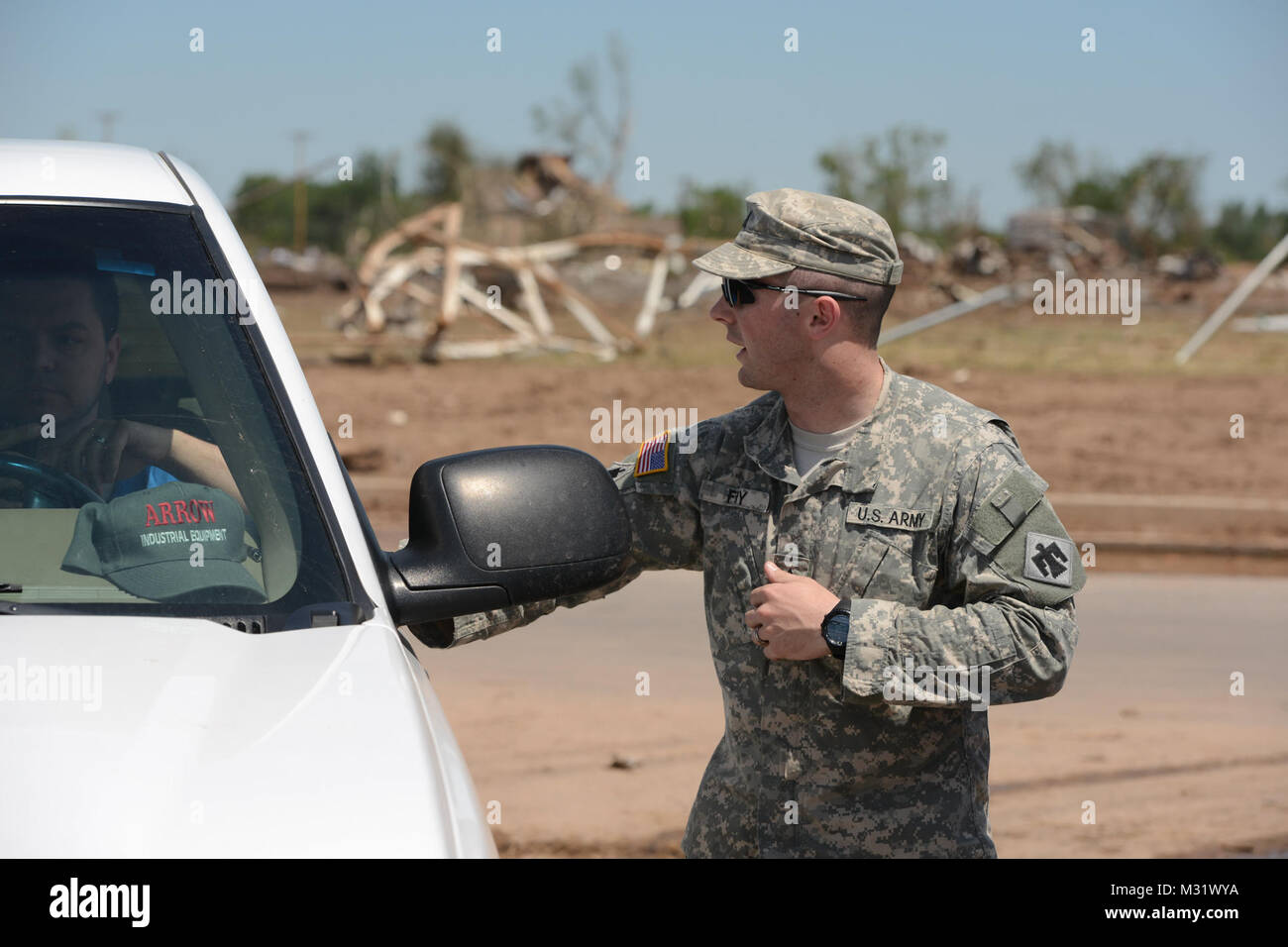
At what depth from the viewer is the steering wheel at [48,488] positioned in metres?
2.06

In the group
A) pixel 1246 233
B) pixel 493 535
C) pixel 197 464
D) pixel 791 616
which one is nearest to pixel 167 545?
pixel 197 464

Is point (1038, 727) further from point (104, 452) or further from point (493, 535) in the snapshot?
point (104, 452)

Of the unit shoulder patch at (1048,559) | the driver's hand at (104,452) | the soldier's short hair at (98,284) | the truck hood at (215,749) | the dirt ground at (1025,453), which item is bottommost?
the dirt ground at (1025,453)

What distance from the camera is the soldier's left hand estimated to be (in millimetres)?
2500

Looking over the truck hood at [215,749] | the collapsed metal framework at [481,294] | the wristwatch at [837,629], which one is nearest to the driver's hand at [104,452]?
the truck hood at [215,749]

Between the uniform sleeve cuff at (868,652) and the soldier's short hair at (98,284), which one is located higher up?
the soldier's short hair at (98,284)

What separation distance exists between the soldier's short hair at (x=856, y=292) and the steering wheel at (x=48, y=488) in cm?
130

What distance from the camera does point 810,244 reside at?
8.80 ft

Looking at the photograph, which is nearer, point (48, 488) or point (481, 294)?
point (48, 488)

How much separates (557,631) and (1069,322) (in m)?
23.4

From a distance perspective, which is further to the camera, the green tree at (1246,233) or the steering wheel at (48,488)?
the green tree at (1246,233)

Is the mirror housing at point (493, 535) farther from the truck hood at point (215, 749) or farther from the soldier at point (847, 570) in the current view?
the soldier at point (847, 570)

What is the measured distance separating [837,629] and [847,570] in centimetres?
20

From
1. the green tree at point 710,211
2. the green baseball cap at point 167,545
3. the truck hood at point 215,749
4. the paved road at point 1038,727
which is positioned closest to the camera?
the truck hood at point 215,749
